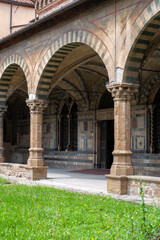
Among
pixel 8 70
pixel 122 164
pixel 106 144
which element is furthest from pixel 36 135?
pixel 106 144

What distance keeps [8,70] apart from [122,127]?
22.1 ft

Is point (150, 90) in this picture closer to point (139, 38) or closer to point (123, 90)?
point (123, 90)

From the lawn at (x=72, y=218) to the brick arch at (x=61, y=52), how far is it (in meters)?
3.45

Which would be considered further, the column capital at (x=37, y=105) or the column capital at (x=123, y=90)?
the column capital at (x=37, y=105)

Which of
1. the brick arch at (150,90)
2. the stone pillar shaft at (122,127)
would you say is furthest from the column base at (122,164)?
the brick arch at (150,90)

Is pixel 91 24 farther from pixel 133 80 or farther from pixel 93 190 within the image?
pixel 93 190

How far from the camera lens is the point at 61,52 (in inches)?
441

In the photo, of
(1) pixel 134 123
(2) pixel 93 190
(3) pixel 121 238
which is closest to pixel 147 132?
(1) pixel 134 123

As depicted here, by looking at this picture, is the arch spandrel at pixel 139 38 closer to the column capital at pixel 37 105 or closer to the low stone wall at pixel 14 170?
the column capital at pixel 37 105

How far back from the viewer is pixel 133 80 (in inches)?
349

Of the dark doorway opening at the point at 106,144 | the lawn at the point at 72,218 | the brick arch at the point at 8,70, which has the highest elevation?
the brick arch at the point at 8,70

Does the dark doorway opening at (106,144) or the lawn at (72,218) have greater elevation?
the dark doorway opening at (106,144)

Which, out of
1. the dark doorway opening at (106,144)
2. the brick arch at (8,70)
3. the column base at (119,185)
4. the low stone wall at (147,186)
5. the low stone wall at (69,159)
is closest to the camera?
the low stone wall at (147,186)

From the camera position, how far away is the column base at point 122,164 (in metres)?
8.62
